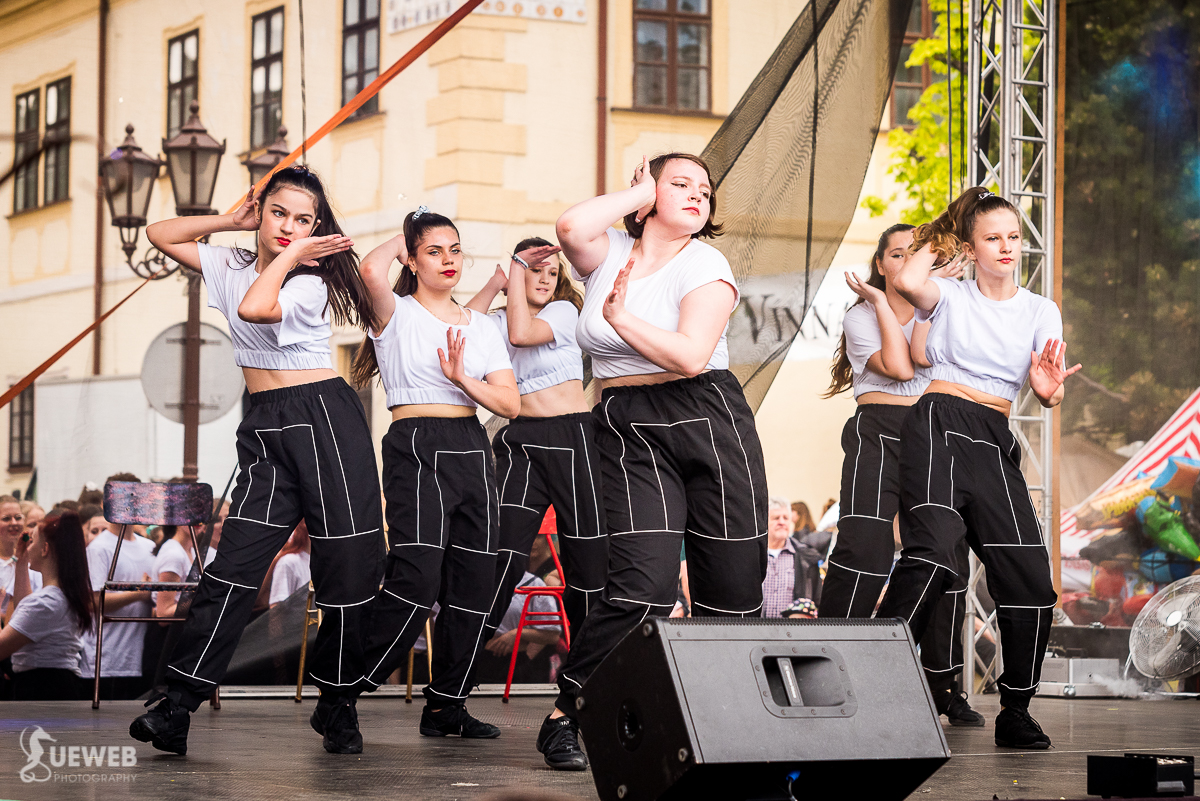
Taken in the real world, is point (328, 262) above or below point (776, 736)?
above

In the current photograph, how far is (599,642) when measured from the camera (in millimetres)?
3129

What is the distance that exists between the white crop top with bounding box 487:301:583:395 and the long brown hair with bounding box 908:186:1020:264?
130 cm

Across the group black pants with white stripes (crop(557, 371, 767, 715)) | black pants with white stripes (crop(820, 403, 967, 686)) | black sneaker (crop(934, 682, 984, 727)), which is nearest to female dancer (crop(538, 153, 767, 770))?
black pants with white stripes (crop(557, 371, 767, 715))

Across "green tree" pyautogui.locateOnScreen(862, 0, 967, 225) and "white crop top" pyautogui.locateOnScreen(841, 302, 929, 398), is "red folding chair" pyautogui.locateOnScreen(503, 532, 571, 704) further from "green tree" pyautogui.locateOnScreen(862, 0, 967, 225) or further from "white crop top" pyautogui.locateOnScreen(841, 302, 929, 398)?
"green tree" pyautogui.locateOnScreen(862, 0, 967, 225)

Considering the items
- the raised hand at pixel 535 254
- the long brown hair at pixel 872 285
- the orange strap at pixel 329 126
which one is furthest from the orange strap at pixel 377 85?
the long brown hair at pixel 872 285

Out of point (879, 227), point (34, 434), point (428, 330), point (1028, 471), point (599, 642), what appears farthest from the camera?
point (879, 227)

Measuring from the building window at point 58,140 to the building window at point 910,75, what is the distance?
5399 millimetres

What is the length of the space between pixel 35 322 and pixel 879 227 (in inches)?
201

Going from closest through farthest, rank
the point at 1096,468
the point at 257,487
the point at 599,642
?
the point at 599,642, the point at 257,487, the point at 1096,468

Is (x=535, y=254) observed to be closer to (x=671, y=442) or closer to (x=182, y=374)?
(x=671, y=442)

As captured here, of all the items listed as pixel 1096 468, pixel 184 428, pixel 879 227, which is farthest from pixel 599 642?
pixel 879 227

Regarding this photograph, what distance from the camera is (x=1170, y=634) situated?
5.88 m

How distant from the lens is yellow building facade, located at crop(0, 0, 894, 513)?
608cm

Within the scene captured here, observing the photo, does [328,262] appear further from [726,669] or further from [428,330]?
[726,669]
